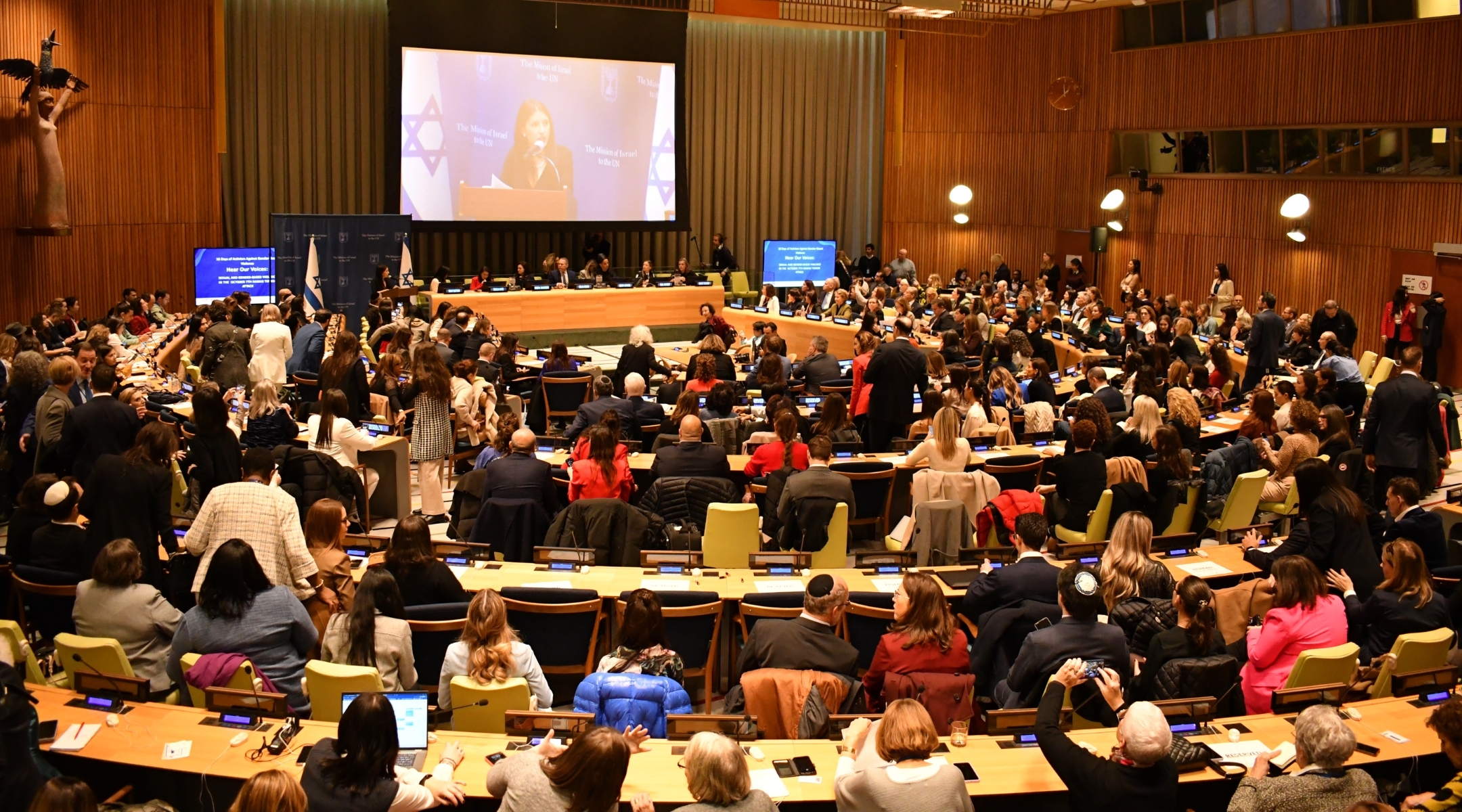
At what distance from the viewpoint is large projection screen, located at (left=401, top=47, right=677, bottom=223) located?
19.0m

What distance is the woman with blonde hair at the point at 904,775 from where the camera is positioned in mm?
3883

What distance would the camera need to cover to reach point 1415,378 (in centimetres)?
927

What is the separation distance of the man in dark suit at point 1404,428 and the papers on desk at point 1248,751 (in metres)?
5.43

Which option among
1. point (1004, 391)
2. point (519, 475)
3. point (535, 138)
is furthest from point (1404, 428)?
point (535, 138)

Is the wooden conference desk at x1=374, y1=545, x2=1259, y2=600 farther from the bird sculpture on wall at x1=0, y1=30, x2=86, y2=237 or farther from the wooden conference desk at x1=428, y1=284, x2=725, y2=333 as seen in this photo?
the wooden conference desk at x1=428, y1=284, x2=725, y2=333

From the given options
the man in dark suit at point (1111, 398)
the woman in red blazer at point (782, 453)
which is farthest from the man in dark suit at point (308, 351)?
the man in dark suit at point (1111, 398)

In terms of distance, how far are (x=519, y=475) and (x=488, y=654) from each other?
8.59 feet

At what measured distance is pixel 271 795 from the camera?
11.1 feet

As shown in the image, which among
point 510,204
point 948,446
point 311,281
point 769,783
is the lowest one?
point 769,783

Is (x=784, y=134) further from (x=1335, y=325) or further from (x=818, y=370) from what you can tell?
(x=818, y=370)

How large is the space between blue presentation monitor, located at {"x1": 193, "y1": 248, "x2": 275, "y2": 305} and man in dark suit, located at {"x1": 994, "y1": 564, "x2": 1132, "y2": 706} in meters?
14.0

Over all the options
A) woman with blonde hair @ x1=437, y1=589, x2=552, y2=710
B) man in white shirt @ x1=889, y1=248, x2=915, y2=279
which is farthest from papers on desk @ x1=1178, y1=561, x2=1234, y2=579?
man in white shirt @ x1=889, y1=248, x2=915, y2=279

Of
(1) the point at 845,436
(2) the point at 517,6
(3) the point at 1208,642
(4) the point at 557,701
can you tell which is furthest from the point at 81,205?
(3) the point at 1208,642

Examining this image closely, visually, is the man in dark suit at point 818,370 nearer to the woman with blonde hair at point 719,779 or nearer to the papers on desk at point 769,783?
the papers on desk at point 769,783
